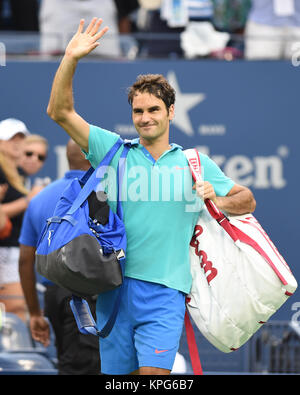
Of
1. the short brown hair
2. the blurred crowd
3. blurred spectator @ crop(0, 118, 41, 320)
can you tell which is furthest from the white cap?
the short brown hair

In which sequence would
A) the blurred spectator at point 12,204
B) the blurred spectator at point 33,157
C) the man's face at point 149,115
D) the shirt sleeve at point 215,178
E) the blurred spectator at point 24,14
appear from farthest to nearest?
the blurred spectator at point 24,14
the blurred spectator at point 33,157
the blurred spectator at point 12,204
the shirt sleeve at point 215,178
the man's face at point 149,115

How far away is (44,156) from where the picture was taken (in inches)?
283

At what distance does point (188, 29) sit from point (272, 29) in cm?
80

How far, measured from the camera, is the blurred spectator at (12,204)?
21.6ft

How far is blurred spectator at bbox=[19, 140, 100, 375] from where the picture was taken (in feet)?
17.1

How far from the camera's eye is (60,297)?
5316 mm

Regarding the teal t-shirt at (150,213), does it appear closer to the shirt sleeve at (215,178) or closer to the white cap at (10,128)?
the shirt sleeve at (215,178)

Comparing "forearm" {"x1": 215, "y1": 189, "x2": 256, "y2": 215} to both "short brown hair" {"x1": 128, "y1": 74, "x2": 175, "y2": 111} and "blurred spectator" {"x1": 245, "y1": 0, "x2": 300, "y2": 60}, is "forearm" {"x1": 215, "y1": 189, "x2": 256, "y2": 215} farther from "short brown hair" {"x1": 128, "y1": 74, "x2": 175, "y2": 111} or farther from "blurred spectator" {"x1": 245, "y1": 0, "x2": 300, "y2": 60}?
"blurred spectator" {"x1": 245, "y1": 0, "x2": 300, "y2": 60}

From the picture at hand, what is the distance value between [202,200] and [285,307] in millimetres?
3001

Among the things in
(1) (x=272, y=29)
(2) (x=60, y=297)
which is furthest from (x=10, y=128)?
(1) (x=272, y=29)

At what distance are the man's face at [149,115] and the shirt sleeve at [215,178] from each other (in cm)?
30

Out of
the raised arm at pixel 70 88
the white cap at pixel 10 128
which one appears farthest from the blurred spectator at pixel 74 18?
the raised arm at pixel 70 88

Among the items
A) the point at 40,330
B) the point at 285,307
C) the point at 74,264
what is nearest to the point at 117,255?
the point at 74,264

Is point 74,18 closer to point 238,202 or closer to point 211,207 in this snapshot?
point 238,202
